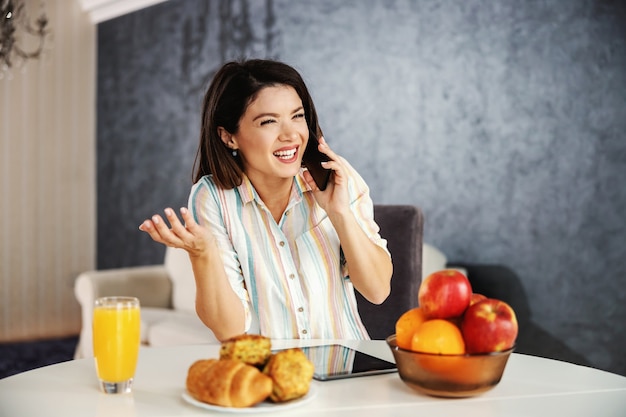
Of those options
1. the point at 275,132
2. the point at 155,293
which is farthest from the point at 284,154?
the point at 155,293

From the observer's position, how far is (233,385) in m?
0.97

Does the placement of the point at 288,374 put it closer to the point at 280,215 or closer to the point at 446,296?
the point at 446,296

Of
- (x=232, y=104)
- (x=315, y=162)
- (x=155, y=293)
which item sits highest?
(x=232, y=104)

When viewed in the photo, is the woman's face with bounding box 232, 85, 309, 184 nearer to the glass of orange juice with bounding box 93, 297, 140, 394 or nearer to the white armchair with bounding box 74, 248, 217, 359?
the glass of orange juice with bounding box 93, 297, 140, 394

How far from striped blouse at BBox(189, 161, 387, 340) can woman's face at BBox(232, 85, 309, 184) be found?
0.28ft

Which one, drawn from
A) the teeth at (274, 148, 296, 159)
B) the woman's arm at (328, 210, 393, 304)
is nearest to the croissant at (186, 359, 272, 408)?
the woman's arm at (328, 210, 393, 304)

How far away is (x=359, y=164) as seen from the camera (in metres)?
4.05

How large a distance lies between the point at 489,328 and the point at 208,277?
26.5 inches

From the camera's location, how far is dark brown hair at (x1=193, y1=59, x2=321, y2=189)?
1.87 m

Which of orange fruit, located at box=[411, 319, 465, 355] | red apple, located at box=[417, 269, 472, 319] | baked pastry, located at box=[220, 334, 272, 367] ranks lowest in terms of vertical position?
baked pastry, located at box=[220, 334, 272, 367]

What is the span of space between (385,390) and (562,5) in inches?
101

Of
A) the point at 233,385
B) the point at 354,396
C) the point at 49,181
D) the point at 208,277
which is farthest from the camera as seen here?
the point at 49,181

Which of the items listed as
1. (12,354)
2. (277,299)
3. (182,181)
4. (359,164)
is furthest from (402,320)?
(12,354)

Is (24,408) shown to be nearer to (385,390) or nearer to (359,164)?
(385,390)
